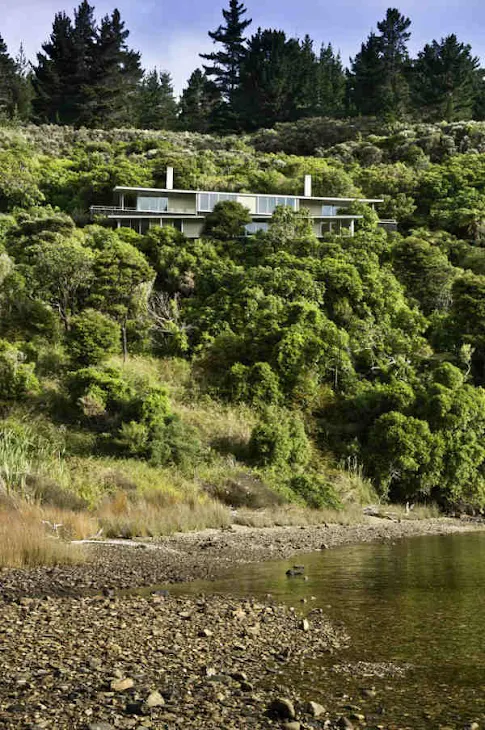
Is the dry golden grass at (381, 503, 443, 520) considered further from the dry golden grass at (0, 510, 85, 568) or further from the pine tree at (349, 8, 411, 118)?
the pine tree at (349, 8, 411, 118)

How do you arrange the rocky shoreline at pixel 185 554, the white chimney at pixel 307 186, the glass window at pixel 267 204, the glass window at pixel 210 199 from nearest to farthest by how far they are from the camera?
the rocky shoreline at pixel 185 554, the glass window at pixel 210 199, the glass window at pixel 267 204, the white chimney at pixel 307 186

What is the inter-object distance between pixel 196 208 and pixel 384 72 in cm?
4991

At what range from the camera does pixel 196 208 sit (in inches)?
2222

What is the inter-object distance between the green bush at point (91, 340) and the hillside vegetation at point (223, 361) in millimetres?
79

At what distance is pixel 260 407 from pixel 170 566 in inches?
786

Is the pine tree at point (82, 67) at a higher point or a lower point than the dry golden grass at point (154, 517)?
higher

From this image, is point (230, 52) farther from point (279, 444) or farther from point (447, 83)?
point (279, 444)

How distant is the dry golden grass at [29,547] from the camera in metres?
16.1

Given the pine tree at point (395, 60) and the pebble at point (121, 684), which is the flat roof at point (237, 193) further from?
the pebble at point (121, 684)

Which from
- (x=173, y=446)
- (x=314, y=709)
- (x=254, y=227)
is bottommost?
(x=173, y=446)

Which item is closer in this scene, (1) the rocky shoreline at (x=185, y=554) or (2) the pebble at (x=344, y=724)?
(2) the pebble at (x=344, y=724)

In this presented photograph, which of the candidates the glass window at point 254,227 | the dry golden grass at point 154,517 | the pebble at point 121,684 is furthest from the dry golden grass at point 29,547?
the glass window at point 254,227

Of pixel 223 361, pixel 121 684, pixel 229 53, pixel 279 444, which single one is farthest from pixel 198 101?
pixel 121 684

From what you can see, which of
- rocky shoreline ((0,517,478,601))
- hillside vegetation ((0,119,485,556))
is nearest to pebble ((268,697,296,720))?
rocky shoreline ((0,517,478,601))
